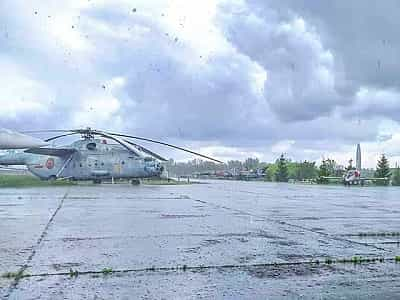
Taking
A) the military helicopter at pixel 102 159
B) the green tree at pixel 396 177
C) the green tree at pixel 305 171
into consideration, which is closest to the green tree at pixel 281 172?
the green tree at pixel 305 171

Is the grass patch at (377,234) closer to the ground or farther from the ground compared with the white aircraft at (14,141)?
closer to the ground

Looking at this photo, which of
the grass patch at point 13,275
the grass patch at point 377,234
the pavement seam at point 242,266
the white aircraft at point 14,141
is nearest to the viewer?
the grass patch at point 13,275

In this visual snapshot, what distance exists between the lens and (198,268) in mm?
6680

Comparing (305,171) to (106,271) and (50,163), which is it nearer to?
(50,163)

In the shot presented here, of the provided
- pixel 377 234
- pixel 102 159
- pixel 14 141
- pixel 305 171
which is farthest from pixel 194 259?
pixel 305 171

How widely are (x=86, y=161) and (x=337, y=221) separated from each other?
1347 inches

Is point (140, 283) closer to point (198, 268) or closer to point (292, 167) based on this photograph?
point (198, 268)

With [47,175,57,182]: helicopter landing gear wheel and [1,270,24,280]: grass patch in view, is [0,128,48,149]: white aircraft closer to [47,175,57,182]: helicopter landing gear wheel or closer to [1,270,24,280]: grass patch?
[1,270,24,280]: grass patch

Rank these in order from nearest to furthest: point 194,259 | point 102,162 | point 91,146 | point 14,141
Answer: point 194,259
point 14,141
point 102,162
point 91,146

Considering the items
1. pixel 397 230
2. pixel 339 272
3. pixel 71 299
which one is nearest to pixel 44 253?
pixel 71 299

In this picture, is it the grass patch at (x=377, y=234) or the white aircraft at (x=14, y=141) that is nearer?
the grass patch at (x=377, y=234)

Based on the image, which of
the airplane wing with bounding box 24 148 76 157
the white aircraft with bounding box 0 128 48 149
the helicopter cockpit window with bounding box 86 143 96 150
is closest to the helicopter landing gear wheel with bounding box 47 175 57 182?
the airplane wing with bounding box 24 148 76 157

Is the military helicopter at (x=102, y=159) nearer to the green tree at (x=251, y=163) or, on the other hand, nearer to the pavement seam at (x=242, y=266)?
the pavement seam at (x=242, y=266)

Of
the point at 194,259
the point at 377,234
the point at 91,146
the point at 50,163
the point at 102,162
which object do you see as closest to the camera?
the point at 194,259
